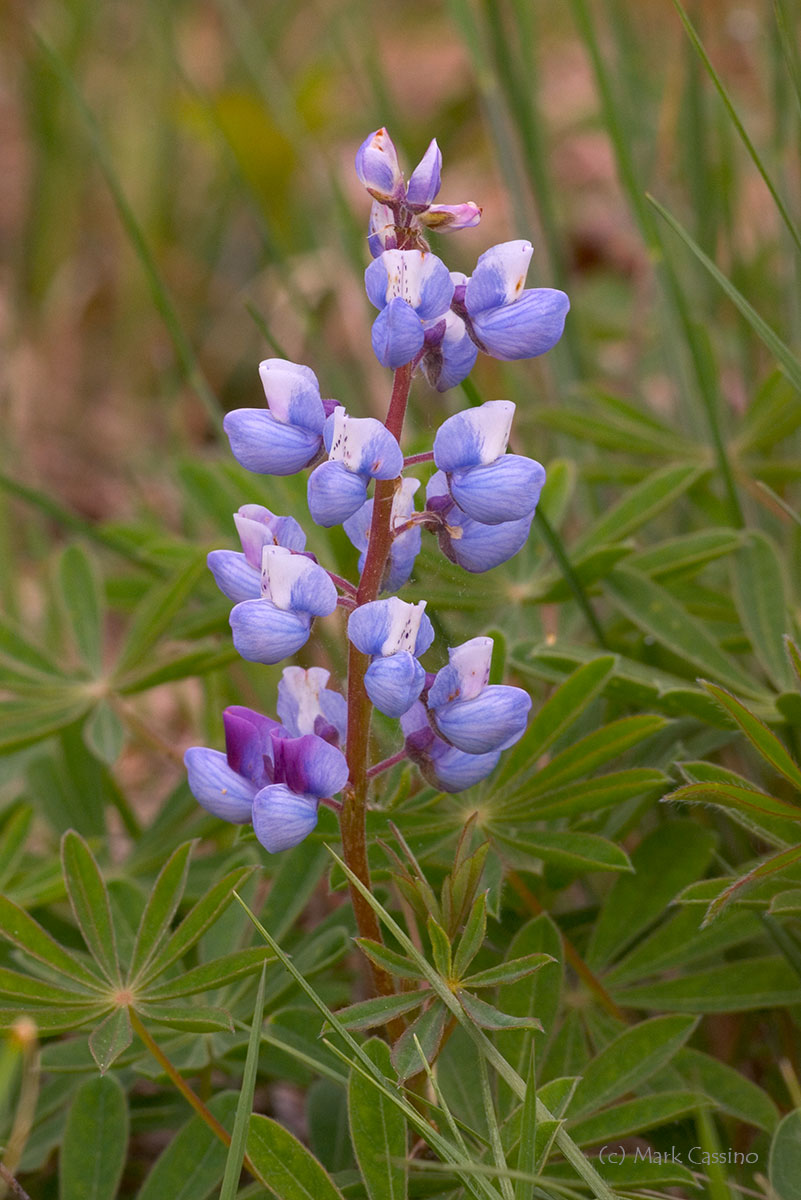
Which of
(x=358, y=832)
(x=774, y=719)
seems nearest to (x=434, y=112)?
(x=774, y=719)

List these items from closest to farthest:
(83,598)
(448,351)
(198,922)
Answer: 1. (448,351)
2. (198,922)
3. (83,598)

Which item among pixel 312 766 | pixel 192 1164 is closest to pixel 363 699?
Answer: pixel 312 766

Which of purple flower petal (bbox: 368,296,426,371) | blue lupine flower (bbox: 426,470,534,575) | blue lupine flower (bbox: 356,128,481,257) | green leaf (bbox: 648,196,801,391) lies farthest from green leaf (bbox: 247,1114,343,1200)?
green leaf (bbox: 648,196,801,391)

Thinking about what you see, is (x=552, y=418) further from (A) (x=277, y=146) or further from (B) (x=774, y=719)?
(A) (x=277, y=146)

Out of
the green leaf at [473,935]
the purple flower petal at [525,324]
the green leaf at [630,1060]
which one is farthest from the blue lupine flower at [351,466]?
the green leaf at [630,1060]

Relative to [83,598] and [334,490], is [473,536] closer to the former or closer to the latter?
[334,490]

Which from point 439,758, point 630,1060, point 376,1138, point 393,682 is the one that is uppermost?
point 393,682

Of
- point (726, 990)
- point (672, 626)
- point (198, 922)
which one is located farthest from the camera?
point (672, 626)
